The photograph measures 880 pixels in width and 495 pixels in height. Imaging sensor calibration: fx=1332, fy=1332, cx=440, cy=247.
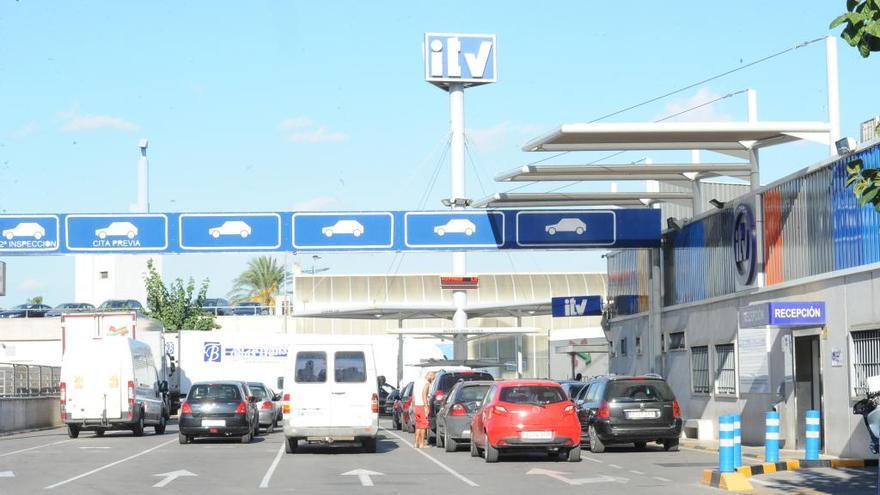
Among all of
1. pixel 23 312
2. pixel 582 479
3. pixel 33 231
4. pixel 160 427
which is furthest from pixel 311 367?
pixel 23 312

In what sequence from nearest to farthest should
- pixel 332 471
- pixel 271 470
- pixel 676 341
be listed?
pixel 332 471 → pixel 271 470 → pixel 676 341

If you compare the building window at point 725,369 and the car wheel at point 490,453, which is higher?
the building window at point 725,369

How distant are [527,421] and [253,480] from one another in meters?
5.56

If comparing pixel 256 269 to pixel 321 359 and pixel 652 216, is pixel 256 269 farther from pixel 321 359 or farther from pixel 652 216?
pixel 321 359

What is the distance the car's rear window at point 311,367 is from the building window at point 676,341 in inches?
505

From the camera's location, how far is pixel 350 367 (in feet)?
89.4

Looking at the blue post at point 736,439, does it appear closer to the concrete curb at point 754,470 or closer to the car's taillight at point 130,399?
the concrete curb at point 754,470

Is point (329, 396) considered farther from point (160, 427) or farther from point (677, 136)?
point (160, 427)

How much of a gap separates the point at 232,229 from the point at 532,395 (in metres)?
16.3

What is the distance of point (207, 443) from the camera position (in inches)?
1313

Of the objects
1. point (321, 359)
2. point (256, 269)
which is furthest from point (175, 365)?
point (256, 269)

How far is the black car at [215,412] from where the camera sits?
105 feet

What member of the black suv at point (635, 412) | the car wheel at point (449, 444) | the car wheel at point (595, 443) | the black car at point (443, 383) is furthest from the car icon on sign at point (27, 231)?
the black suv at point (635, 412)

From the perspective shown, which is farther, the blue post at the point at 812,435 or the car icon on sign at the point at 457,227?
the car icon on sign at the point at 457,227
